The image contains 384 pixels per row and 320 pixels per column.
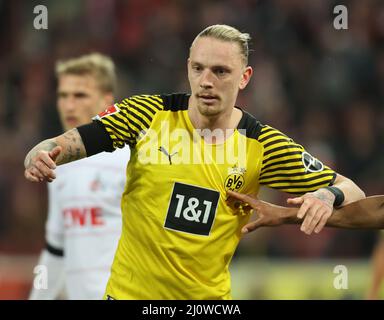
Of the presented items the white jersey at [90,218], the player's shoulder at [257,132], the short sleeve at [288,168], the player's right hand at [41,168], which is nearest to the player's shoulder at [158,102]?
the player's shoulder at [257,132]

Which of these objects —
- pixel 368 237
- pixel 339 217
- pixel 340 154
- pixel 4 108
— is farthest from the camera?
pixel 4 108

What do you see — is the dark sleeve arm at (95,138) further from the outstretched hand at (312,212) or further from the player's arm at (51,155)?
the outstretched hand at (312,212)

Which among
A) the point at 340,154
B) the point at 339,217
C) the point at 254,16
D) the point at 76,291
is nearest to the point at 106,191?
the point at 76,291

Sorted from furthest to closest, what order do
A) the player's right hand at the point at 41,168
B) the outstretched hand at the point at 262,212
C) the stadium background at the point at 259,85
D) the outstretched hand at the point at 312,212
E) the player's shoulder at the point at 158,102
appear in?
the stadium background at the point at 259,85 < the player's shoulder at the point at 158,102 < the outstretched hand at the point at 262,212 < the outstretched hand at the point at 312,212 < the player's right hand at the point at 41,168

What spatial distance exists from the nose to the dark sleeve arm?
22.9 inches

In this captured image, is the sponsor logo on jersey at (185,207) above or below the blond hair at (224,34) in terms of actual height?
below

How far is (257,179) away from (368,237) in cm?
555

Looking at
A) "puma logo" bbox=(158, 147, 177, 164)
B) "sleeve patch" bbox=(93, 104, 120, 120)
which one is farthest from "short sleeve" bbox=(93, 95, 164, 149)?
"puma logo" bbox=(158, 147, 177, 164)

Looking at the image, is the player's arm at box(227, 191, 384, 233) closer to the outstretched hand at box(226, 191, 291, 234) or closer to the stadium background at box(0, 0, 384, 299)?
the outstretched hand at box(226, 191, 291, 234)

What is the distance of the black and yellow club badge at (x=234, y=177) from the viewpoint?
192 inches

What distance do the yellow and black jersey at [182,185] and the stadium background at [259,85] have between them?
4.39 m

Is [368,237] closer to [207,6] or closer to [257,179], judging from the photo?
[207,6]

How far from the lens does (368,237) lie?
10.2 metres

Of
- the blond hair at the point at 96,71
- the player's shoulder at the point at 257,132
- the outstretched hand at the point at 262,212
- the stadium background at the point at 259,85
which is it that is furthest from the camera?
the stadium background at the point at 259,85
